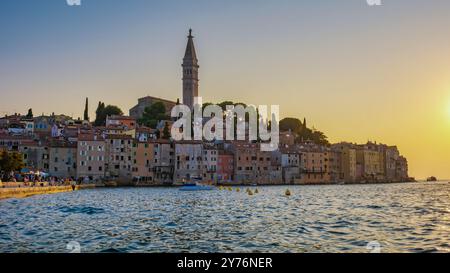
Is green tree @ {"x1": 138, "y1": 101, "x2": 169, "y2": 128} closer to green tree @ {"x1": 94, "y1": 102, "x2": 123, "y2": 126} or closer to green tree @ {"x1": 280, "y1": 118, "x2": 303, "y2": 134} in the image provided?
green tree @ {"x1": 94, "y1": 102, "x2": 123, "y2": 126}

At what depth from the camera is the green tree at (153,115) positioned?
68525 millimetres

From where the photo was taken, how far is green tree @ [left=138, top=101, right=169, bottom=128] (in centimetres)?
6853

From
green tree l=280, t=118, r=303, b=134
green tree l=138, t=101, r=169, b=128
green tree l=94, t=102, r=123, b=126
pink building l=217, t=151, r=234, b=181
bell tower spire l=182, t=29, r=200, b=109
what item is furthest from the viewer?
bell tower spire l=182, t=29, r=200, b=109

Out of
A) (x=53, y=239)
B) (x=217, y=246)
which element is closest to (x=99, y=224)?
(x=53, y=239)

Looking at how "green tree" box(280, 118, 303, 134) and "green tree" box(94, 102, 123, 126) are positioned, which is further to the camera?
"green tree" box(280, 118, 303, 134)

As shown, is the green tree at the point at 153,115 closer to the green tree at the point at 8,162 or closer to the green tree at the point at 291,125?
the green tree at the point at 291,125

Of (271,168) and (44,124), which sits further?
(271,168)

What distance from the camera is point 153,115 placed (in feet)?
232

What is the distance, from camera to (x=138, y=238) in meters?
8.77

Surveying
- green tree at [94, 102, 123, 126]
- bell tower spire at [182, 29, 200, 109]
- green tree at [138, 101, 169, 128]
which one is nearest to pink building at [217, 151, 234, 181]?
green tree at [138, 101, 169, 128]

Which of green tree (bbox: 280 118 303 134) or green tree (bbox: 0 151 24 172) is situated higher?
green tree (bbox: 280 118 303 134)
